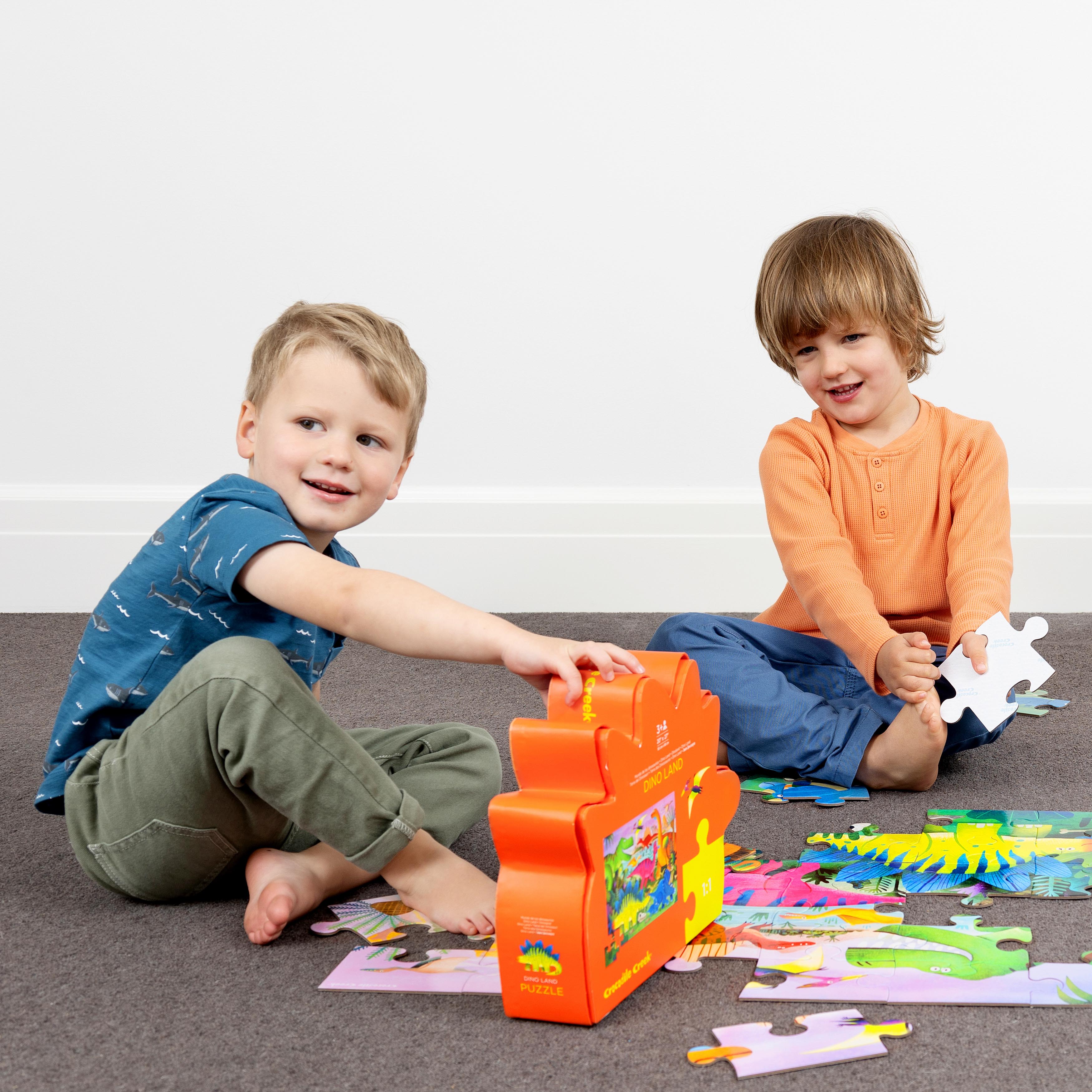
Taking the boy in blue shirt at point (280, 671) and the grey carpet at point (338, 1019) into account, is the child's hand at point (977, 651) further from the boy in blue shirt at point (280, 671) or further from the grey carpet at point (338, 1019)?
the boy in blue shirt at point (280, 671)

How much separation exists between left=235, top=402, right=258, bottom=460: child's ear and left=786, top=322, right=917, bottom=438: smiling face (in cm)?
66

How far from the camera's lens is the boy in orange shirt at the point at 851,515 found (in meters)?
1.27

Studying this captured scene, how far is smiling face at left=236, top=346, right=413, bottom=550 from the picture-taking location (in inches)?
38.1

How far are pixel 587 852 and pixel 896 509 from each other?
0.79 m

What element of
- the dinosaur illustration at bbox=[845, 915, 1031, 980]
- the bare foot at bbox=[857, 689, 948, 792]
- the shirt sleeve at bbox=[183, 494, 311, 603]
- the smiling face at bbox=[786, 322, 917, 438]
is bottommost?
the bare foot at bbox=[857, 689, 948, 792]

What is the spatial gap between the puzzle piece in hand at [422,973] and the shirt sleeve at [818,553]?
59 cm

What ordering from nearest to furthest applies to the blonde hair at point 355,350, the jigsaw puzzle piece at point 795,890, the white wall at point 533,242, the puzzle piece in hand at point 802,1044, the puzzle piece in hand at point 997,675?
the puzzle piece in hand at point 802,1044 < the jigsaw puzzle piece at point 795,890 < the blonde hair at point 355,350 < the puzzle piece in hand at point 997,675 < the white wall at point 533,242

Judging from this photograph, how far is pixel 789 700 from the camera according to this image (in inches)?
50.6

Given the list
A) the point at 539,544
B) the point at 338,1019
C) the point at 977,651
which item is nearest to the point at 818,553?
the point at 977,651

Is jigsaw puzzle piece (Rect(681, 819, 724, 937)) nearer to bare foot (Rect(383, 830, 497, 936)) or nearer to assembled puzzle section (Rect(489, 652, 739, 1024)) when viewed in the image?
assembled puzzle section (Rect(489, 652, 739, 1024))

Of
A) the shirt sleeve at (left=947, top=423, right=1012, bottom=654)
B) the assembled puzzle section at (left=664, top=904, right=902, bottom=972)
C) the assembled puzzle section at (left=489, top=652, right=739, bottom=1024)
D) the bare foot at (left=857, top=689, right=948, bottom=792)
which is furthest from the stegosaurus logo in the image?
the shirt sleeve at (left=947, top=423, right=1012, bottom=654)

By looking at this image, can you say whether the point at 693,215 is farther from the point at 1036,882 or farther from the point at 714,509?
the point at 1036,882

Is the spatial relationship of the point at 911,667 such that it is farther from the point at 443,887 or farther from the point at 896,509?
the point at 443,887

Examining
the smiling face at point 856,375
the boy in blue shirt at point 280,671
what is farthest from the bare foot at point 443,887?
the smiling face at point 856,375
